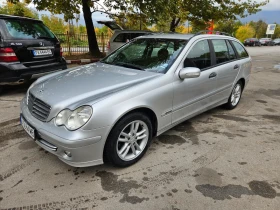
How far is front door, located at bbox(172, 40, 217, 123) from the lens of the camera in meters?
3.18

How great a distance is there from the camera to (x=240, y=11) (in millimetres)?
14695

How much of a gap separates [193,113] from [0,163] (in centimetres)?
263

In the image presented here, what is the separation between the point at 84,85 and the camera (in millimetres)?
2770

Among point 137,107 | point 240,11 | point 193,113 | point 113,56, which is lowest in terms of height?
point 193,113

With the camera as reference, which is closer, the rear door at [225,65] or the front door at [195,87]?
the front door at [195,87]

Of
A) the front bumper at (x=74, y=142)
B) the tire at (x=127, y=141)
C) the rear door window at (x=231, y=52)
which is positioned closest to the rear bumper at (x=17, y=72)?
the front bumper at (x=74, y=142)

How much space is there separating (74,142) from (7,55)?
10.8 ft

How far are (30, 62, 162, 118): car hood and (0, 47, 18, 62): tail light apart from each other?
186 cm

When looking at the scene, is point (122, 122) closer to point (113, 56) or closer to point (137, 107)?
point (137, 107)

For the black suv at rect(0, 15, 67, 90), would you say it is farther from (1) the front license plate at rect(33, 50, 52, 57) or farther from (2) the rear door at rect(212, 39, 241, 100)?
(2) the rear door at rect(212, 39, 241, 100)

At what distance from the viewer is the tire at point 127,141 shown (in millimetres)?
2488

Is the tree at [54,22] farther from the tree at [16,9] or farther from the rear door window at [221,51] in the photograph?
the rear door window at [221,51]

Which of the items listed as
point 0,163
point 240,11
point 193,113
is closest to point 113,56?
point 193,113

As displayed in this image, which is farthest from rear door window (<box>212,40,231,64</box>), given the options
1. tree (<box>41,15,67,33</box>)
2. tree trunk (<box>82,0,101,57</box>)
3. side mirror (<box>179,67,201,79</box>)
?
tree (<box>41,15,67,33</box>)
